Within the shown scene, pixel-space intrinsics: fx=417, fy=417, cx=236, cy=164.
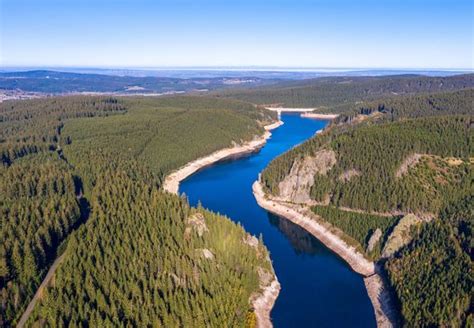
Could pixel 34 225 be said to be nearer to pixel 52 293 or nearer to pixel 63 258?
pixel 63 258

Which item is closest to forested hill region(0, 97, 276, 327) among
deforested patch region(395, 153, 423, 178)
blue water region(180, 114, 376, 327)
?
blue water region(180, 114, 376, 327)

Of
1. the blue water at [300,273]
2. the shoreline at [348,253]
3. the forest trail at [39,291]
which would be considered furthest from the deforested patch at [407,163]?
the forest trail at [39,291]

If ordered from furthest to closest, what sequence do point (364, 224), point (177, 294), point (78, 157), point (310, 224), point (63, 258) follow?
point (78, 157)
point (310, 224)
point (364, 224)
point (63, 258)
point (177, 294)

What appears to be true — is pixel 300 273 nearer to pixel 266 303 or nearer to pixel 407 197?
pixel 266 303

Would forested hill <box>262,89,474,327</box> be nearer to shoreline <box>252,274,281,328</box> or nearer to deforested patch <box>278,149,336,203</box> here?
deforested patch <box>278,149,336,203</box>

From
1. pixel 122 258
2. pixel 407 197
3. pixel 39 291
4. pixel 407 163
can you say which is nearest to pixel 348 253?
pixel 407 197

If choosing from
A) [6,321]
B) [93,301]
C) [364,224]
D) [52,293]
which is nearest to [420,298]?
[364,224]

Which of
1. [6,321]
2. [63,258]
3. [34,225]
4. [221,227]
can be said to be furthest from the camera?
[221,227]
